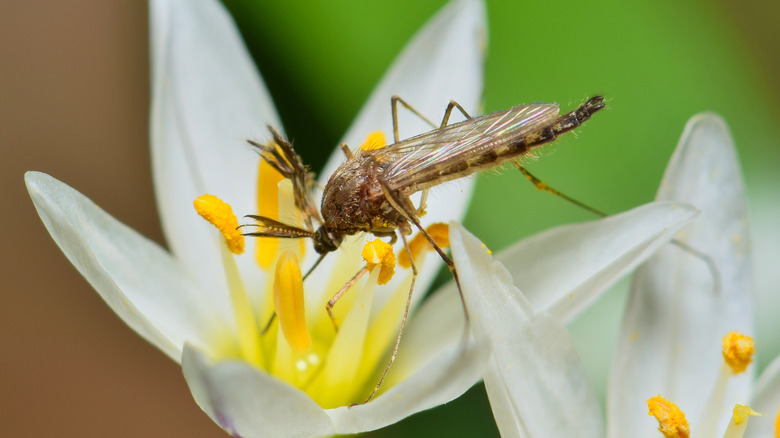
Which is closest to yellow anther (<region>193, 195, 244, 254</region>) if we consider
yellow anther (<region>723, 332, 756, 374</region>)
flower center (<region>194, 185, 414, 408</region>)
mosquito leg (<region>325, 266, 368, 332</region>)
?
flower center (<region>194, 185, 414, 408</region>)

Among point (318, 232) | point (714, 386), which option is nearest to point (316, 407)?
point (318, 232)

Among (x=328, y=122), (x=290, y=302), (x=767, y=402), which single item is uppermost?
(x=328, y=122)

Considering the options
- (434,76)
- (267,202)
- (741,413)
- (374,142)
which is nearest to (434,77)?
(434,76)

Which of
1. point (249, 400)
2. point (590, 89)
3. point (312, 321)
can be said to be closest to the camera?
point (249, 400)

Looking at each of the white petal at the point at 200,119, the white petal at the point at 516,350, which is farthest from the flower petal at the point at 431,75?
the white petal at the point at 516,350

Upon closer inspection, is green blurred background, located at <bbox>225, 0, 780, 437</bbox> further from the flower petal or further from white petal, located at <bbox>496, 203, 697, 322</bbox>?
white petal, located at <bbox>496, 203, 697, 322</bbox>

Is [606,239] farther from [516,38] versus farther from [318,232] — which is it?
[516,38]

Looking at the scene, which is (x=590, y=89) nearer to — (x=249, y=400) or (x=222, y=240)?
(x=222, y=240)

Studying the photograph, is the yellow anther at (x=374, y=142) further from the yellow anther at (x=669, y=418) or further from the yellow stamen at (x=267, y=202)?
the yellow anther at (x=669, y=418)
